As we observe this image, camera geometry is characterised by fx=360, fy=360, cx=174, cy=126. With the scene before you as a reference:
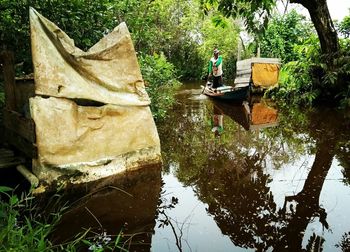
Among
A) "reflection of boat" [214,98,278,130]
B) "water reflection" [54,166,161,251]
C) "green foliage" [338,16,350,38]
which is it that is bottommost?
"water reflection" [54,166,161,251]

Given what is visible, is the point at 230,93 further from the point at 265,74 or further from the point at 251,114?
the point at 265,74

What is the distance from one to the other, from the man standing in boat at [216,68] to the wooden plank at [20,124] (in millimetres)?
9132

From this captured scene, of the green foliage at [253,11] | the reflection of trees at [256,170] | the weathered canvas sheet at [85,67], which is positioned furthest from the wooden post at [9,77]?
the green foliage at [253,11]

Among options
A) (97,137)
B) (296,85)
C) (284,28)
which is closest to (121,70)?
(97,137)

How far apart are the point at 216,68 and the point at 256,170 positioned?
8.34 m

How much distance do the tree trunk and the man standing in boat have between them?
3976 millimetres

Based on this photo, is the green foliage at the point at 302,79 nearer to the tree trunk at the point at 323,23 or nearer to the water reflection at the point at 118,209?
the tree trunk at the point at 323,23

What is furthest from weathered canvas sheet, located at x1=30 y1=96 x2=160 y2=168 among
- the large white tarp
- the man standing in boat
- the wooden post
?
the man standing in boat

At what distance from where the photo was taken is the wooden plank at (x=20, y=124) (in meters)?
4.77

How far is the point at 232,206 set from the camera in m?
4.51

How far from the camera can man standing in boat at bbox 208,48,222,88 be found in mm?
13594

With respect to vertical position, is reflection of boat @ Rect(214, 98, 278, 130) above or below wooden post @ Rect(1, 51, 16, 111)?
below

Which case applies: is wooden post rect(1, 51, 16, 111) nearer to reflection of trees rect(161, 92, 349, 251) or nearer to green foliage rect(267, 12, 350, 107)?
reflection of trees rect(161, 92, 349, 251)

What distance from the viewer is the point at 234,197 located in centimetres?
478
